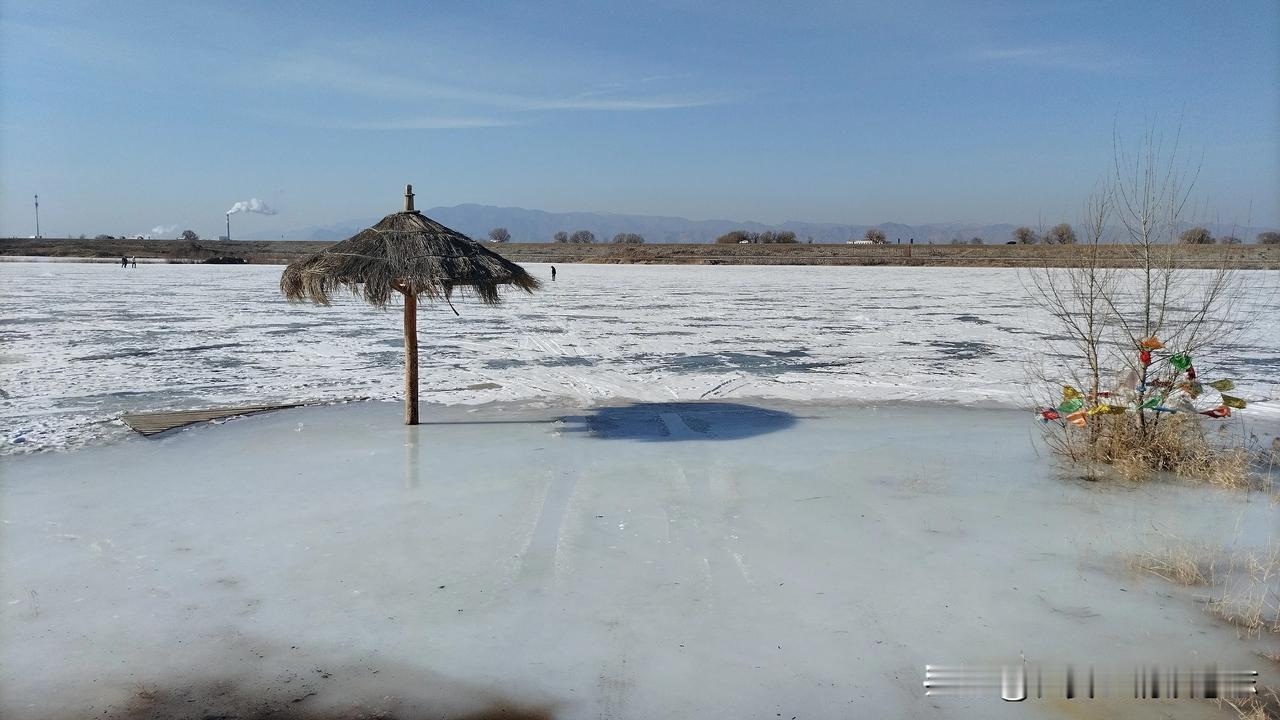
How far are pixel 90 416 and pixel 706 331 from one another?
1032cm

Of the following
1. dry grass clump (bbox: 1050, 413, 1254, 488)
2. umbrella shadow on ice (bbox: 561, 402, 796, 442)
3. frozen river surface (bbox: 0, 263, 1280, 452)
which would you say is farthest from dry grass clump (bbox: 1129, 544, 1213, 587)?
frozen river surface (bbox: 0, 263, 1280, 452)

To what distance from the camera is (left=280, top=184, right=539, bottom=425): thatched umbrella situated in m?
8.27

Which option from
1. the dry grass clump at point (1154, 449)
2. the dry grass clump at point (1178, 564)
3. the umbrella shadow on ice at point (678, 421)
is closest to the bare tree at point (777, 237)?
the umbrella shadow on ice at point (678, 421)

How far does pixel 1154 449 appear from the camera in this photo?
7.54 metres

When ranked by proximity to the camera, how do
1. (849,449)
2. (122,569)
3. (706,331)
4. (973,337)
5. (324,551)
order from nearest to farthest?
(122,569) < (324,551) < (849,449) < (973,337) < (706,331)

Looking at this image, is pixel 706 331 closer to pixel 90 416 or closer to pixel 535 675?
pixel 90 416

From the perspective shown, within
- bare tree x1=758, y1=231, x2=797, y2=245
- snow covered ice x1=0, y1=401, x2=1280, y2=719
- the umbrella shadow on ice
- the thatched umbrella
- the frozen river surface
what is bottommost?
snow covered ice x1=0, y1=401, x2=1280, y2=719

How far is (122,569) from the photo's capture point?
525 centimetres

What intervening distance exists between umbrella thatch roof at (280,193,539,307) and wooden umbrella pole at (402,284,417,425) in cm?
22

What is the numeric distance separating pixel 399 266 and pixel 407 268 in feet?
0.24

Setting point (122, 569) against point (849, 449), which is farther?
point (849, 449)

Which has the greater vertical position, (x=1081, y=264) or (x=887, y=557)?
(x=1081, y=264)

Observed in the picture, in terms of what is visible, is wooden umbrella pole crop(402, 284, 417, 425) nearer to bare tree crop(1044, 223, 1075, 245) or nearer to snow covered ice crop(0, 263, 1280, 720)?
snow covered ice crop(0, 263, 1280, 720)

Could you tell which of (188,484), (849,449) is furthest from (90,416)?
(849,449)
